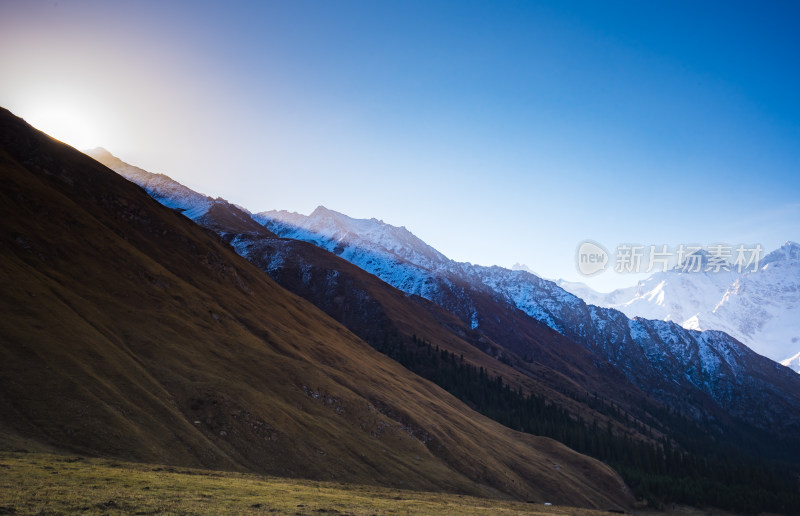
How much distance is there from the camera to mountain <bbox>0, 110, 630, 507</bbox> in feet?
200

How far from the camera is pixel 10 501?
31.4m

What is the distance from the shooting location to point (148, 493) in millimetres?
38719

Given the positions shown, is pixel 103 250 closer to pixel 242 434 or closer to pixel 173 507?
pixel 242 434

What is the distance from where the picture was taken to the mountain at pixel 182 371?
6088 centimetres

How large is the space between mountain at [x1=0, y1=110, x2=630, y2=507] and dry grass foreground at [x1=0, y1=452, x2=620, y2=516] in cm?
790

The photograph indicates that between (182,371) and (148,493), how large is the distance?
1829 inches

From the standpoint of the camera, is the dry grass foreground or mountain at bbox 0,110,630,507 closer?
the dry grass foreground

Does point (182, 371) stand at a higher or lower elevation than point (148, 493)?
lower

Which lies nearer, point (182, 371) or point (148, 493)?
point (148, 493)

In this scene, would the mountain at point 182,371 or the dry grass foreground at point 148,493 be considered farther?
the mountain at point 182,371

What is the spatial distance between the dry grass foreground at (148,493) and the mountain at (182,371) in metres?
7.90

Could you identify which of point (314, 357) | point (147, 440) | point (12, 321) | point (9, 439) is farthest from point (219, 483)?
point (314, 357)

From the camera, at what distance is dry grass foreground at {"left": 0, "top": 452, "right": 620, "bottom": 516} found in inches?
1316

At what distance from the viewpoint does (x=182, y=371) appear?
8200cm
